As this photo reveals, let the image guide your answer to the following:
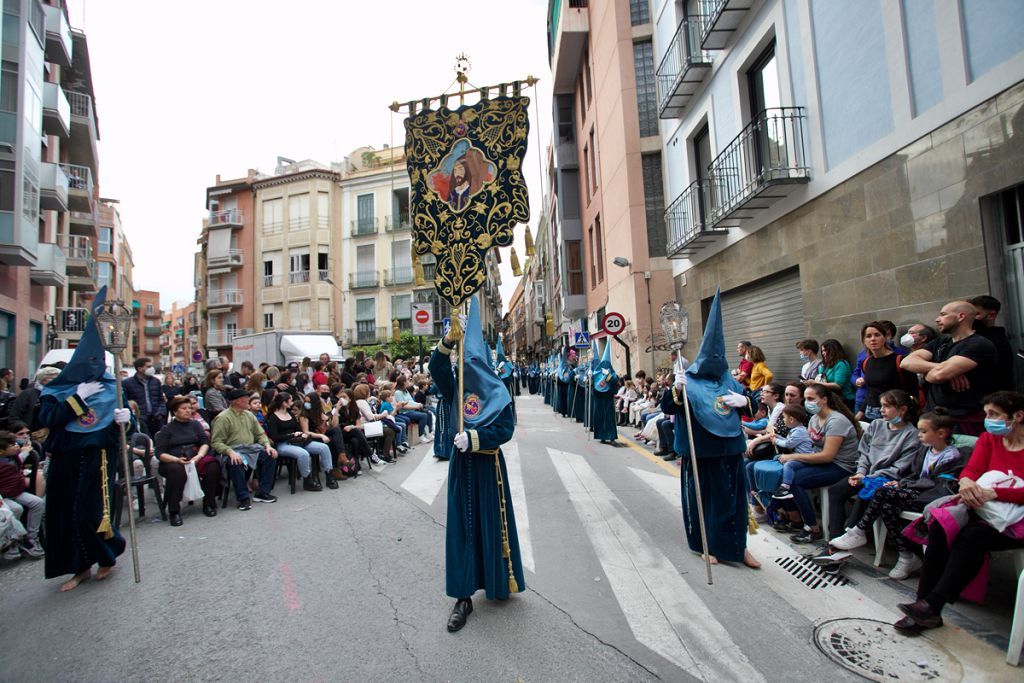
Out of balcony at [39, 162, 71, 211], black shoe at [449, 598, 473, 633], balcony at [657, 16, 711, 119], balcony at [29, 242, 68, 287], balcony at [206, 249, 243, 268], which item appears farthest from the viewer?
balcony at [206, 249, 243, 268]

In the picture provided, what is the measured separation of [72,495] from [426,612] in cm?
330

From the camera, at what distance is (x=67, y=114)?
22.1 meters

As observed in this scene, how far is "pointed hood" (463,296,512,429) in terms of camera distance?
4.15 meters

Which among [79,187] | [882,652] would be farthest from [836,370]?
[79,187]

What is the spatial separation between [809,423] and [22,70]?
861 inches

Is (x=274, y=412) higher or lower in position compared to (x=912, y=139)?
lower

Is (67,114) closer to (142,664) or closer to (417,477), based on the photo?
(417,477)

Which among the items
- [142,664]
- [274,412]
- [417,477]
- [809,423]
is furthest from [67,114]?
[809,423]

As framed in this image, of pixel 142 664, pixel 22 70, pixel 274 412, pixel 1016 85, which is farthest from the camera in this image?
pixel 22 70

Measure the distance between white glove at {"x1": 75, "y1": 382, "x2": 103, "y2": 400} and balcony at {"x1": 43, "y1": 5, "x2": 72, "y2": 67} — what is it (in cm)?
2197

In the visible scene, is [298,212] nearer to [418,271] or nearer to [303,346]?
[303,346]

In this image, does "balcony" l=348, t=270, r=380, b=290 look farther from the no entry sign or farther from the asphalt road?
the asphalt road

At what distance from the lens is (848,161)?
820 centimetres

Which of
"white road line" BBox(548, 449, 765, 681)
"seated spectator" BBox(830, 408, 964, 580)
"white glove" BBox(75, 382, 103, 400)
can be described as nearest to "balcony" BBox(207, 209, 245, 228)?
"white glove" BBox(75, 382, 103, 400)
